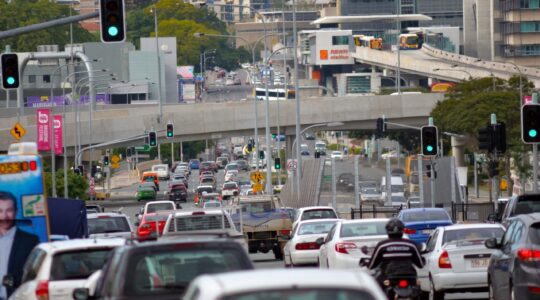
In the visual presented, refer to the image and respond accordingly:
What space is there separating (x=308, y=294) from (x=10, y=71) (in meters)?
Answer: 21.6

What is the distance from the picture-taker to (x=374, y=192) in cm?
5944

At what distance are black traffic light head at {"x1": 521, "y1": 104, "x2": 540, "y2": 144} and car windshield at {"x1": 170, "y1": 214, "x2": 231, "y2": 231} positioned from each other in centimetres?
625

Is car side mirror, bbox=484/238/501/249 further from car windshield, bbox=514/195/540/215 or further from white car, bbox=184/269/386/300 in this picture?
white car, bbox=184/269/386/300

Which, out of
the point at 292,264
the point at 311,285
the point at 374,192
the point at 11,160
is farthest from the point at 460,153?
the point at 311,285

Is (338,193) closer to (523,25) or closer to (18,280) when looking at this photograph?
(18,280)

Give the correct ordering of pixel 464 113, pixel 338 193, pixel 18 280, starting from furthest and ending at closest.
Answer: pixel 464 113
pixel 338 193
pixel 18 280

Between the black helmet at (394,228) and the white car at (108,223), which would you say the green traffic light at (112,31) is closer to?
the white car at (108,223)

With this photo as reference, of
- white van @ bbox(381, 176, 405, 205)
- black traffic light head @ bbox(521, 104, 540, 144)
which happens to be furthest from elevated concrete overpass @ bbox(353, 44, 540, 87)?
black traffic light head @ bbox(521, 104, 540, 144)

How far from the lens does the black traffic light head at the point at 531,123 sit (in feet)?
104

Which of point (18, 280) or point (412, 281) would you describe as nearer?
→ point (412, 281)

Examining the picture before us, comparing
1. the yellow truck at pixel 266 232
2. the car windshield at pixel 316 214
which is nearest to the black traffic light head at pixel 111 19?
the yellow truck at pixel 266 232

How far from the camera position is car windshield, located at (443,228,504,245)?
81.5ft

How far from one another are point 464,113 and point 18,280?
74.4 meters

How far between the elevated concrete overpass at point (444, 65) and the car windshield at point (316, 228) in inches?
4098
